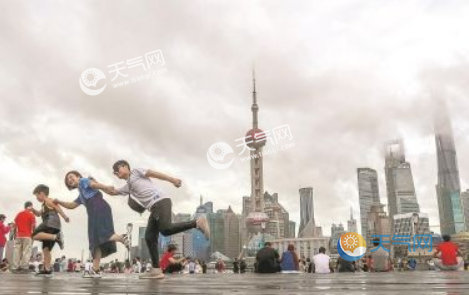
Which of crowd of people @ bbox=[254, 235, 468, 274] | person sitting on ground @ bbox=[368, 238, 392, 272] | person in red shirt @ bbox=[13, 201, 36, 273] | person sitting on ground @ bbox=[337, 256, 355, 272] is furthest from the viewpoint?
person sitting on ground @ bbox=[368, 238, 392, 272]

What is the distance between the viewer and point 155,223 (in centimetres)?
686

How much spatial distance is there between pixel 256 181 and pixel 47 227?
557ft

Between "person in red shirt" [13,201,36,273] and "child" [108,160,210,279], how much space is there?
18.1 ft

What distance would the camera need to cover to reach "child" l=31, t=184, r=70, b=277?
8422 millimetres

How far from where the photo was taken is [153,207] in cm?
686

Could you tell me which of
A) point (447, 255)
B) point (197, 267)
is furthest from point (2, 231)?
point (447, 255)

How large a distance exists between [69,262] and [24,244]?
14067mm

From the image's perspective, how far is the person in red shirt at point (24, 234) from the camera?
1135 cm

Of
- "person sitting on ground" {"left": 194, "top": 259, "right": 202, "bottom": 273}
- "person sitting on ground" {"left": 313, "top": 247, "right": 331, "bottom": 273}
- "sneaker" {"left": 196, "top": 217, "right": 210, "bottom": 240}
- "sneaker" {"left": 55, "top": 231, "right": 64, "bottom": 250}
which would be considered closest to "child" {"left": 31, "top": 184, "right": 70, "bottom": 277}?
"sneaker" {"left": 55, "top": 231, "right": 64, "bottom": 250}

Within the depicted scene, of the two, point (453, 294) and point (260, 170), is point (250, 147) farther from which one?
point (453, 294)

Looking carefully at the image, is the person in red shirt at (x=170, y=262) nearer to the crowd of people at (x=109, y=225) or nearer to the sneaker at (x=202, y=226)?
the crowd of people at (x=109, y=225)

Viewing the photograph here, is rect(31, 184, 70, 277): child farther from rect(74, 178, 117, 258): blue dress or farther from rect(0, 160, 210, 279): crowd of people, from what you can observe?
rect(74, 178, 117, 258): blue dress

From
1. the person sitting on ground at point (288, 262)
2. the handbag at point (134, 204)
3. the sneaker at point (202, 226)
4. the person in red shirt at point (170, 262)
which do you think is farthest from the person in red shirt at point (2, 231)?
the sneaker at point (202, 226)

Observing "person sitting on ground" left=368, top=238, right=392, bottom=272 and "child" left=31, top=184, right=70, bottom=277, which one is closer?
"child" left=31, top=184, right=70, bottom=277
